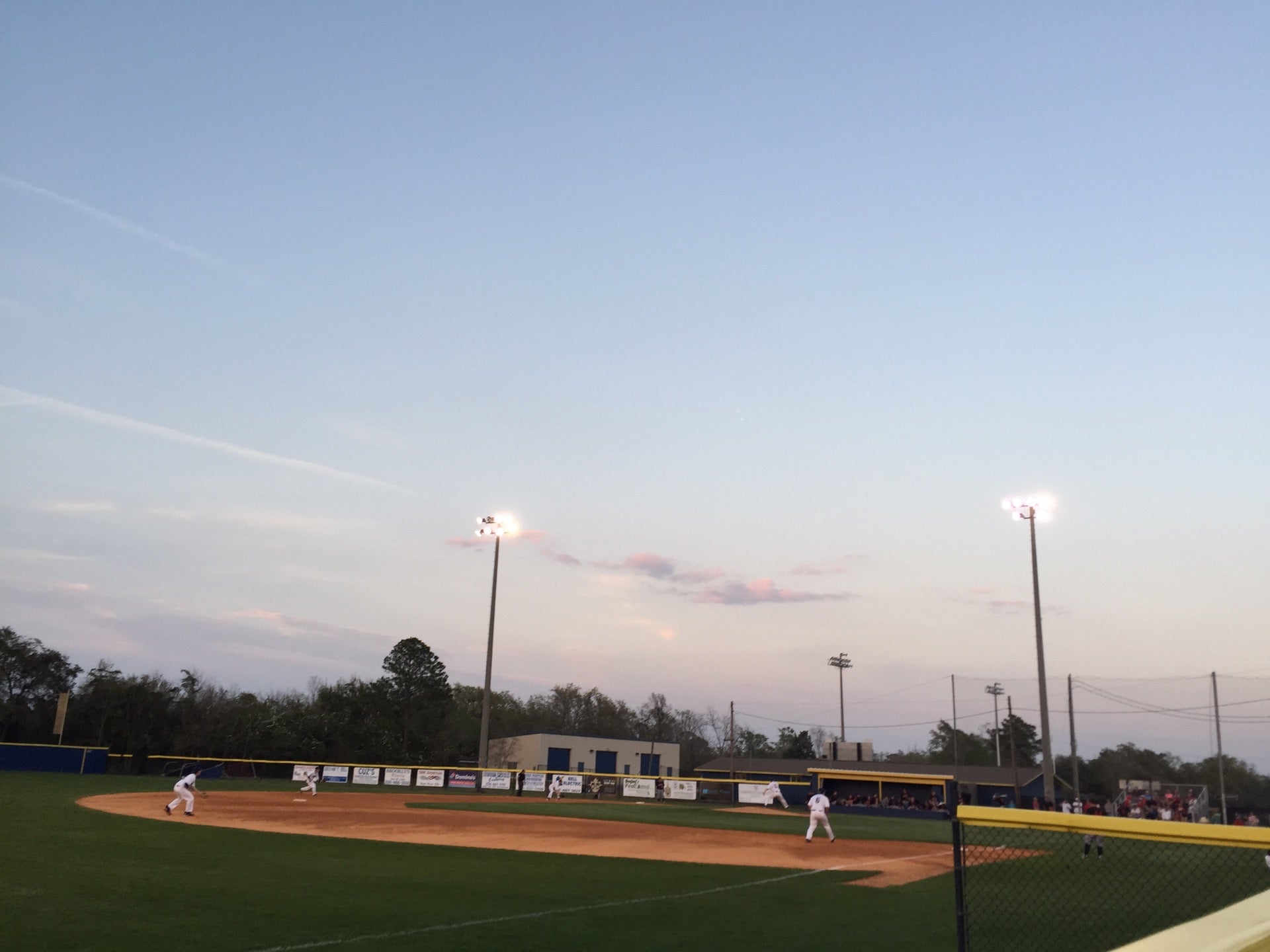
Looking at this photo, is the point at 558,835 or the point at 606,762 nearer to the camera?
the point at 558,835

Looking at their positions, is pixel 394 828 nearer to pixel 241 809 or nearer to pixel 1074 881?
pixel 241 809

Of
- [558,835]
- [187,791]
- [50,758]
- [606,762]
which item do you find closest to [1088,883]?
[558,835]

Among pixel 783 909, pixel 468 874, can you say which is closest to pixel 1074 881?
pixel 783 909

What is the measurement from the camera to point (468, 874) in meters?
17.9

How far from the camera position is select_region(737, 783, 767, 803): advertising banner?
2218 inches

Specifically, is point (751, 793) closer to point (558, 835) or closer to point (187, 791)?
point (558, 835)

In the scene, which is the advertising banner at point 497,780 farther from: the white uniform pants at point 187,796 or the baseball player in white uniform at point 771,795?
the white uniform pants at point 187,796

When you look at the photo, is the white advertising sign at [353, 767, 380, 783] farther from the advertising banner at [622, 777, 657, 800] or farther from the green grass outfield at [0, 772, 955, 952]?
the green grass outfield at [0, 772, 955, 952]

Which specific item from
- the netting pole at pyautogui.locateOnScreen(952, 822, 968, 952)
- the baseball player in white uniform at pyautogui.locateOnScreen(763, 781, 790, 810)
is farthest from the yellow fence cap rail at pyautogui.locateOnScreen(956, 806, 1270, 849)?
the baseball player in white uniform at pyautogui.locateOnScreen(763, 781, 790, 810)

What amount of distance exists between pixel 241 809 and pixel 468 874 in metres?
20.6

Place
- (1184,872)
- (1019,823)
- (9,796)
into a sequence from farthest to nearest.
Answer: (9,796), (1184,872), (1019,823)

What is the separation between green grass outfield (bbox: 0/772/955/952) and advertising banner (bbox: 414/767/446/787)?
36.1 meters

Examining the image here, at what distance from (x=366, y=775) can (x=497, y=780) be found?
9.21 meters

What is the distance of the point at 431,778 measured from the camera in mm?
59344
